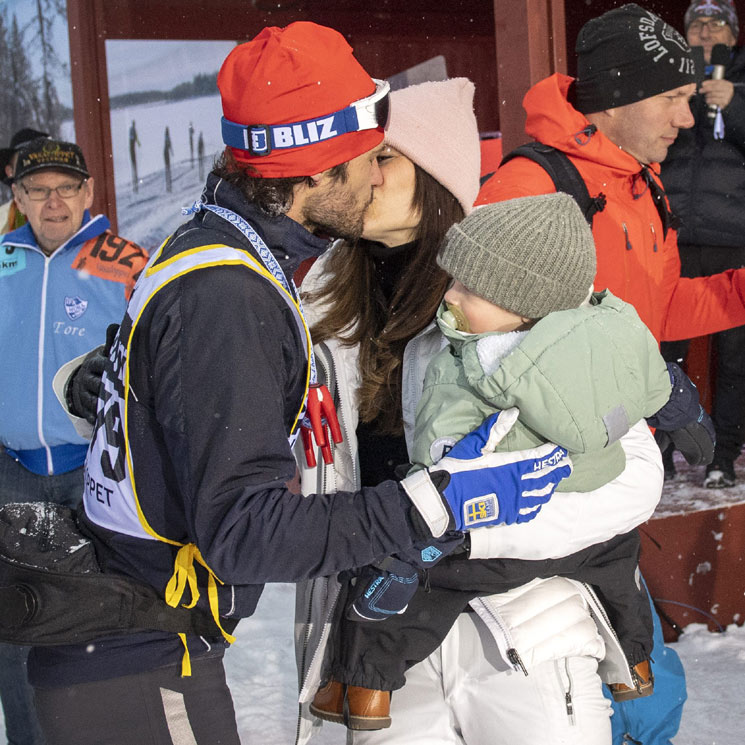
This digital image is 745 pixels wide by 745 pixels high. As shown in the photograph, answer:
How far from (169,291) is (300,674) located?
3.27 ft

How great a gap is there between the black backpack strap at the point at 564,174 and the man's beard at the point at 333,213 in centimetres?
114

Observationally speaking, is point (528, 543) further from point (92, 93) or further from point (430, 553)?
point (92, 93)

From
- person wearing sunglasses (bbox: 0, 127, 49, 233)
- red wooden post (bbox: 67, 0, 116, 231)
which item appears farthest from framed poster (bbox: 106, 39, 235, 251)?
person wearing sunglasses (bbox: 0, 127, 49, 233)

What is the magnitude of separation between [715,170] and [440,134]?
2.67 metres

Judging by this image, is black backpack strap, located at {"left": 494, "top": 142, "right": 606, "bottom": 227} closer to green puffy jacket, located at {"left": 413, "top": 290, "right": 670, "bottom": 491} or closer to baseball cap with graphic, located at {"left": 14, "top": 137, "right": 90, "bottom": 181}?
green puffy jacket, located at {"left": 413, "top": 290, "right": 670, "bottom": 491}

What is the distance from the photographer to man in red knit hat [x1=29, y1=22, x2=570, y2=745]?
1468 millimetres

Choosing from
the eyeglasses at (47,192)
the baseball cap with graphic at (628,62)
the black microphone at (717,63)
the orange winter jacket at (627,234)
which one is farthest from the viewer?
the black microphone at (717,63)

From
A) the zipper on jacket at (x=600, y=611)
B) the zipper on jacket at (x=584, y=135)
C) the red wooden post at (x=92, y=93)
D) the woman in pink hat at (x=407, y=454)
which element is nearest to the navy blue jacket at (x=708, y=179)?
the zipper on jacket at (x=584, y=135)

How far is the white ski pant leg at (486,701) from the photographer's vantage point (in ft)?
6.17

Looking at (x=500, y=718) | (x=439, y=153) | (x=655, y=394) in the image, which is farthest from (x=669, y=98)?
(x=500, y=718)

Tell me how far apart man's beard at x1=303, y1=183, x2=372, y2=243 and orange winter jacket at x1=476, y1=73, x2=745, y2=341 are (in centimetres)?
95

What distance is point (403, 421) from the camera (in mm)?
2119

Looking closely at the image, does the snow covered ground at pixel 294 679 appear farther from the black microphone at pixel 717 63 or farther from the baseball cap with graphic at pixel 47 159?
the black microphone at pixel 717 63

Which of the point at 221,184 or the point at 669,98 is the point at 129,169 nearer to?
the point at 669,98
